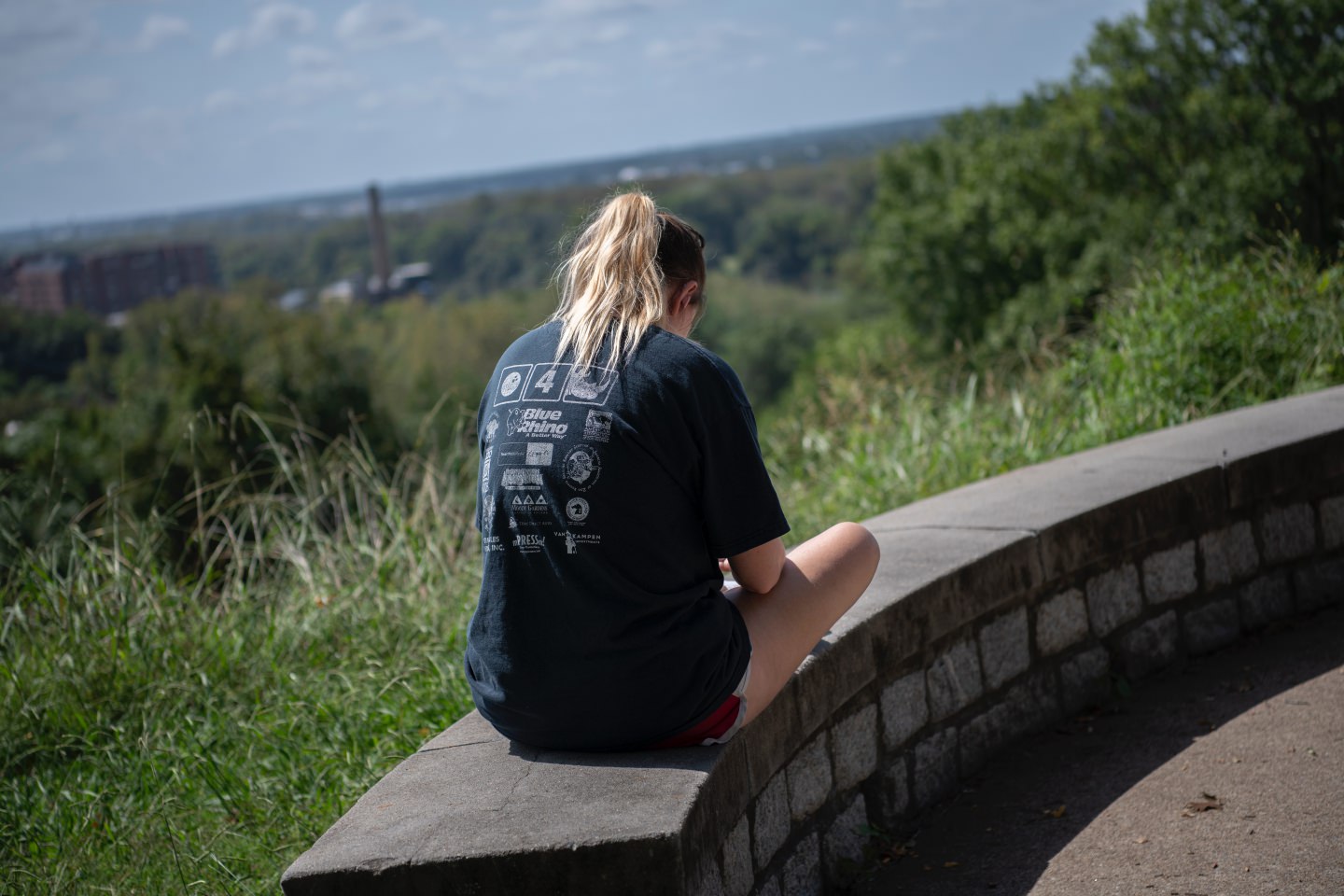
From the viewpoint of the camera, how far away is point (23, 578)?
4.00 meters

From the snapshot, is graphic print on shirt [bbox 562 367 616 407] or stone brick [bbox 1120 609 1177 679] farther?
stone brick [bbox 1120 609 1177 679]

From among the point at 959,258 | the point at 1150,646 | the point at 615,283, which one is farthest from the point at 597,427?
the point at 959,258

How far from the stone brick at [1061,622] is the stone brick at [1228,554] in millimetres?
518

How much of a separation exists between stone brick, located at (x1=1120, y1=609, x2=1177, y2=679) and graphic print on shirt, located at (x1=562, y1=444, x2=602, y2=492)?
77.9 inches

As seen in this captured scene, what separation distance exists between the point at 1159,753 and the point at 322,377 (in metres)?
30.4

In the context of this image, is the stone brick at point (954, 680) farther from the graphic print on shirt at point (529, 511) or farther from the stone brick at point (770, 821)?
the graphic print on shirt at point (529, 511)

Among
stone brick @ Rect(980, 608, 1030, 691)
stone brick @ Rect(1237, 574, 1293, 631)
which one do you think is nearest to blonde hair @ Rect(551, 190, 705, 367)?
stone brick @ Rect(980, 608, 1030, 691)

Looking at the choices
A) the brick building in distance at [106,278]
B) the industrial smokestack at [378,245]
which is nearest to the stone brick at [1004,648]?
the brick building in distance at [106,278]

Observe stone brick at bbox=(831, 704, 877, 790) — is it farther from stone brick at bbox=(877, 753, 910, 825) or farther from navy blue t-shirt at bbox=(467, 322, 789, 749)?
navy blue t-shirt at bbox=(467, 322, 789, 749)

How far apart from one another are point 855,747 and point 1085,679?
3.12 feet

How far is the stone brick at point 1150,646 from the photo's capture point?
3340 millimetres

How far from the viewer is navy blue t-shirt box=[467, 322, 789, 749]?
2018 millimetres

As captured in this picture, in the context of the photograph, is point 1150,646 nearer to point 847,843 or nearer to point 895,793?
point 895,793

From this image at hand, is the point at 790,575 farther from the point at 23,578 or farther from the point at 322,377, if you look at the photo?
the point at 322,377
